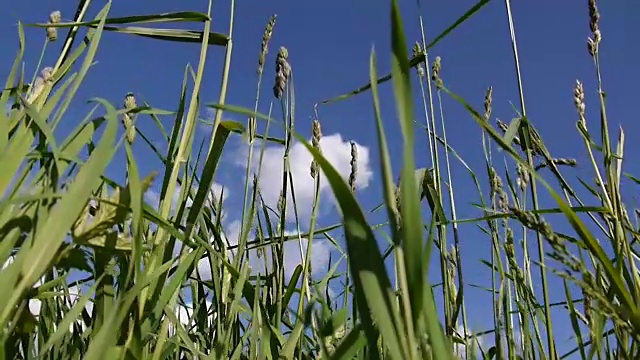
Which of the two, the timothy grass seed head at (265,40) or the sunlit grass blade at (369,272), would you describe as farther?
the timothy grass seed head at (265,40)

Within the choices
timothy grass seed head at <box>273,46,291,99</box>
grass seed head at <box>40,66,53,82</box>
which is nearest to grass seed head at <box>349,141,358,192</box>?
timothy grass seed head at <box>273,46,291,99</box>

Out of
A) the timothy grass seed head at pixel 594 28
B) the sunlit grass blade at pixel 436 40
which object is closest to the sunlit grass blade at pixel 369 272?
the sunlit grass blade at pixel 436 40

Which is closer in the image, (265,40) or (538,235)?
(538,235)

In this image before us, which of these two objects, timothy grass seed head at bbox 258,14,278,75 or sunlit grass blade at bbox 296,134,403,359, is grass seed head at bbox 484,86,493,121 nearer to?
timothy grass seed head at bbox 258,14,278,75

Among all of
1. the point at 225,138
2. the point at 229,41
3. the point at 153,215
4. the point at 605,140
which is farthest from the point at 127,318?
the point at 605,140

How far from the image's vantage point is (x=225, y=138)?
837mm

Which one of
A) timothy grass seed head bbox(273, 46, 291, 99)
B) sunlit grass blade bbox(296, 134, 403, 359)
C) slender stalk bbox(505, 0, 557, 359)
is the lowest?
sunlit grass blade bbox(296, 134, 403, 359)

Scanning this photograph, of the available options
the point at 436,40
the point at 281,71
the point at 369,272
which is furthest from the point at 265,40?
the point at 369,272

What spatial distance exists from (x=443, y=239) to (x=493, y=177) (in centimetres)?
17

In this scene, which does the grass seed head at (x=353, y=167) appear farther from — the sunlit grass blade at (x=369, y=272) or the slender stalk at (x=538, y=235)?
the sunlit grass blade at (x=369, y=272)

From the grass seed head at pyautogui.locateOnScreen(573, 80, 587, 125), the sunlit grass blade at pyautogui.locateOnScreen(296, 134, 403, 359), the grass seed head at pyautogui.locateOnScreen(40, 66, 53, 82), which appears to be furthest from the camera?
the grass seed head at pyautogui.locateOnScreen(573, 80, 587, 125)

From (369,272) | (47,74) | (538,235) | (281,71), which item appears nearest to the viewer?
(369,272)

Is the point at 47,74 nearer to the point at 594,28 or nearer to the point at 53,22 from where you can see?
the point at 53,22

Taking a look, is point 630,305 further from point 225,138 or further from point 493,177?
point 493,177
